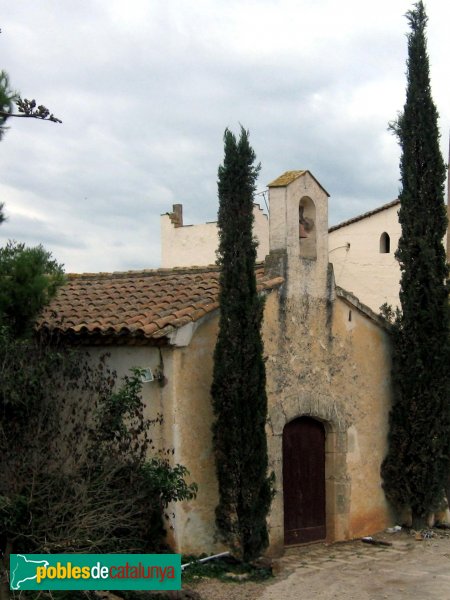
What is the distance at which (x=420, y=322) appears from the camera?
534 inches

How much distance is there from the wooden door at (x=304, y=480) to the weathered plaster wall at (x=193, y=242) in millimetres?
11208

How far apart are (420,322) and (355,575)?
481 centimetres

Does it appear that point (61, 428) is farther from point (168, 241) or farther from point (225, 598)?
point (168, 241)

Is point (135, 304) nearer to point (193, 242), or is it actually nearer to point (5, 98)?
point (5, 98)

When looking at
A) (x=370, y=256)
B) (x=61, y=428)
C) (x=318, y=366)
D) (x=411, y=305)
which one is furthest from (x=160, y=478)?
(x=370, y=256)

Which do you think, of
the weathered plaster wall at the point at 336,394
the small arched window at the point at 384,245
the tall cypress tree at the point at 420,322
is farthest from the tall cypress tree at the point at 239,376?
the small arched window at the point at 384,245

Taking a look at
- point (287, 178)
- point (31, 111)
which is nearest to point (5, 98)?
point (31, 111)

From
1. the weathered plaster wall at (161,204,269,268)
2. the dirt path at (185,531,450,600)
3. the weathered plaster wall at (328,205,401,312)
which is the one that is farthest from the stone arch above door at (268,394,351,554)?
the weathered plaster wall at (161,204,269,268)

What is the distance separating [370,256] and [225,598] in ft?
47.3

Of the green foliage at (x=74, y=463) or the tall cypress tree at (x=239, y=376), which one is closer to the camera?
the green foliage at (x=74, y=463)

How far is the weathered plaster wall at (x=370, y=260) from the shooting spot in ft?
71.4

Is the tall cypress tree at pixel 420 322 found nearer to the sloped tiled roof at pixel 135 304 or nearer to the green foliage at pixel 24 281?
the sloped tiled roof at pixel 135 304

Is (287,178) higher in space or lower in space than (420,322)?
higher

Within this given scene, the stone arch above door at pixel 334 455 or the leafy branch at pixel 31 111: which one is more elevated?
the leafy branch at pixel 31 111
